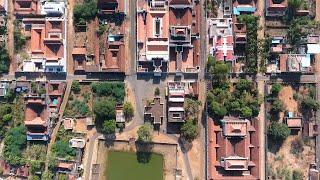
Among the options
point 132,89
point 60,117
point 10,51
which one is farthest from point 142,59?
point 10,51

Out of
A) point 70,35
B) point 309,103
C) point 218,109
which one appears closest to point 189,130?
point 218,109

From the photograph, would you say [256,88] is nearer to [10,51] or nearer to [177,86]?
[177,86]

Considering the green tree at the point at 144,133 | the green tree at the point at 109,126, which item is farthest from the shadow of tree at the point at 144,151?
the green tree at the point at 109,126

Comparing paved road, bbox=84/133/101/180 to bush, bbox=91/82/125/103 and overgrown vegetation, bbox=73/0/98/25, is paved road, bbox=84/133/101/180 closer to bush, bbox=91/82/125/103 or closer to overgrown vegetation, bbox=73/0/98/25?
bush, bbox=91/82/125/103

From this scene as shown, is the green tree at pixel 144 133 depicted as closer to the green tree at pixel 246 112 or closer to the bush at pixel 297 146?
the green tree at pixel 246 112

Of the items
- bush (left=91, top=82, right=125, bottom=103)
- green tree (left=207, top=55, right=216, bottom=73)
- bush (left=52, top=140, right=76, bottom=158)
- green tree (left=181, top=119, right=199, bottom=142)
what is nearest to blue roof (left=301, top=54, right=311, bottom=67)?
green tree (left=207, top=55, right=216, bottom=73)

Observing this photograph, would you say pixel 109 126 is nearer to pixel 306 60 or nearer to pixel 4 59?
pixel 4 59
